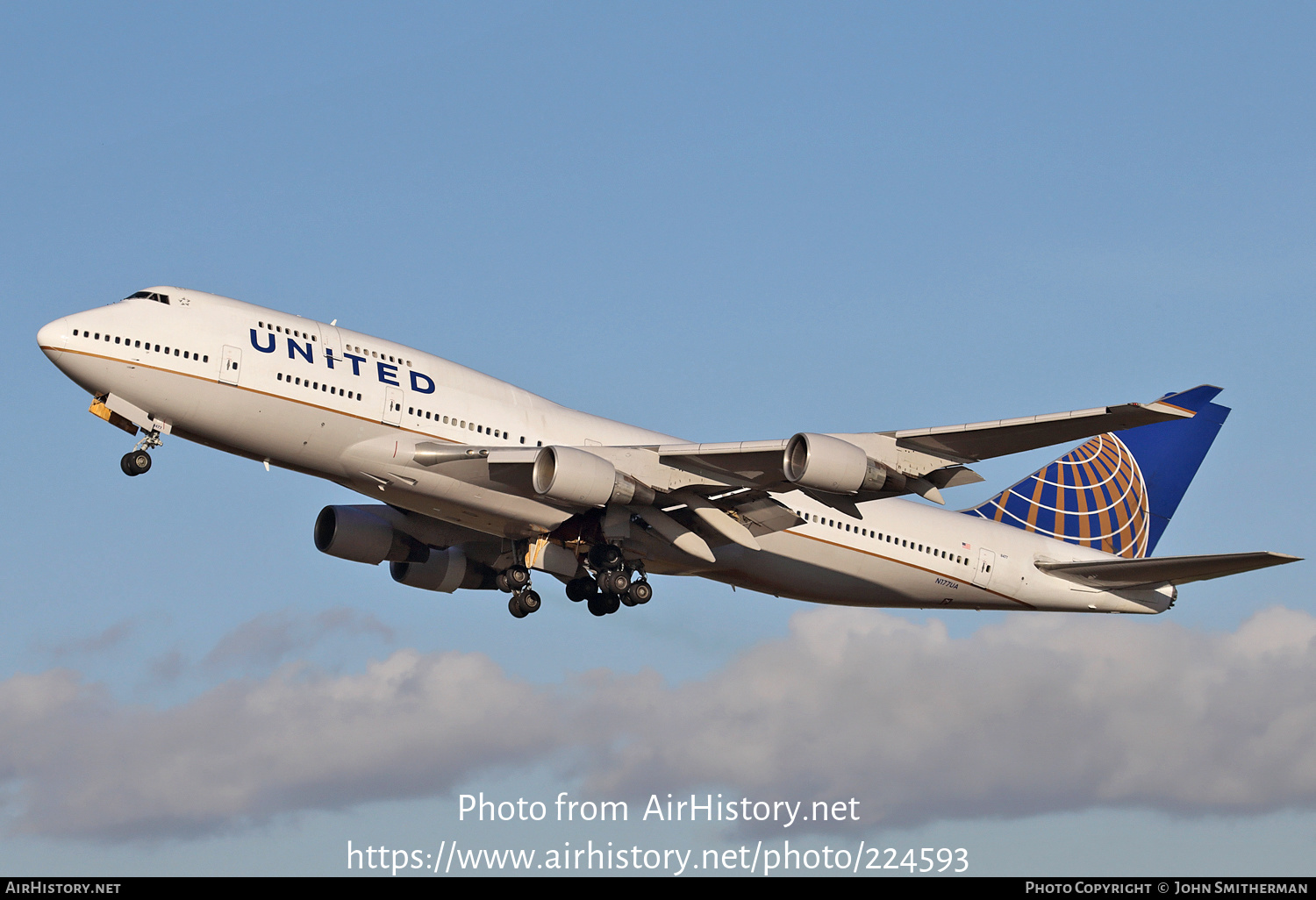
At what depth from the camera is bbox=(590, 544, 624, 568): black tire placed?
1374 inches

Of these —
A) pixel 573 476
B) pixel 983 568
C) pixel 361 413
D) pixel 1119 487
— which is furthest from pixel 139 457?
pixel 1119 487

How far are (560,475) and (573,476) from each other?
31cm

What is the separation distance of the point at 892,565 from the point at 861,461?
24.5 feet

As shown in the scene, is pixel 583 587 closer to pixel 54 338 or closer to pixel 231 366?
pixel 231 366

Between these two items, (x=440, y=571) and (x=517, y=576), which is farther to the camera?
(x=440, y=571)

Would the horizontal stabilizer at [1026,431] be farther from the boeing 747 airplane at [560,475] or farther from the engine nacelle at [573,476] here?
the engine nacelle at [573,476]

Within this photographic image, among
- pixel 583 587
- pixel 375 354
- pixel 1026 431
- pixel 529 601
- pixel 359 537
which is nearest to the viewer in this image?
pixel 1026 431

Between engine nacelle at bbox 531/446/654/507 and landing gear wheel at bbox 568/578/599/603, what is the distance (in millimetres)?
5024

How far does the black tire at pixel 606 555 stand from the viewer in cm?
3491

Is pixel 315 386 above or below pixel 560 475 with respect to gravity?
above

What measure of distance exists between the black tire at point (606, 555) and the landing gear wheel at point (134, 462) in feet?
33.2

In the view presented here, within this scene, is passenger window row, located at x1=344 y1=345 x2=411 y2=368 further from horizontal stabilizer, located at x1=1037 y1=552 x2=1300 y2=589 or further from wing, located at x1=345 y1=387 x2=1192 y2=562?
horizontal stabilizer, located at x1=1037 y1=552 x2=1300 y2=589

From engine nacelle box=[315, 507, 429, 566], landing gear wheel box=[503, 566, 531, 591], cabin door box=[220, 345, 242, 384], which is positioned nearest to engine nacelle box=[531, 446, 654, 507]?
landing gear wheel box=[503, 566, 531, 591]

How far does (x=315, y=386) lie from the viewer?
3206 centimetres
